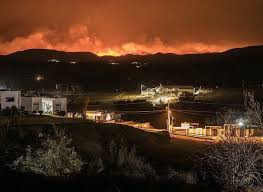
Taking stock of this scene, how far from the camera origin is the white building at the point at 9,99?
203 feet

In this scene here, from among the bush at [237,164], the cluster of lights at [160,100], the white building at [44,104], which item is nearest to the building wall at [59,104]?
the white building at [44,104]

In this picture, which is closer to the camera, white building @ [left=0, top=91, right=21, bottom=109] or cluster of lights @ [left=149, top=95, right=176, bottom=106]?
white building @ [left=0, top=91, right=21, bottom=109]

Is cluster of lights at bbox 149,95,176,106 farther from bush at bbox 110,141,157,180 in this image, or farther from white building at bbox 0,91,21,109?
bush at bbox 110,141,157,180

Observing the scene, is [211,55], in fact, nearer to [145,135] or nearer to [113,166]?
[145,135]

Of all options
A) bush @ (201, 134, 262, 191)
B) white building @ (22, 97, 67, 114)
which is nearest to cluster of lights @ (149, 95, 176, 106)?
white building @ (22, 97, 67, 114)

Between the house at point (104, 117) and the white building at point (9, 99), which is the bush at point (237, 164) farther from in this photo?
the white building at point (9, 99)

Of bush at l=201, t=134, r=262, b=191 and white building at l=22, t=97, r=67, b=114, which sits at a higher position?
white building at l=22, t=97, r=67, b=114

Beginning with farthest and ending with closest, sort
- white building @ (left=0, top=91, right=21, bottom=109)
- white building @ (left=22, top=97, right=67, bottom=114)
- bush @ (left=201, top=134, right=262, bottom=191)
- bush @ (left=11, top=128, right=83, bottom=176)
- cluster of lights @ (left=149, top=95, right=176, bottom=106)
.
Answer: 1. cluster of lights @ (left=149, top=95, right=176, bottom=106)
2. white building @ (left=22, top=97, right=67, bottom=114)
3. white building @ (left=0, top=91, right=21, bottom=109)
4. bush @ (left=11, top=128, right=83, bottom=176)
5. bush @ (left=201, top=134, right=262, bottom=191)

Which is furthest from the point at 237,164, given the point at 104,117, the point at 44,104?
the point at 44,104

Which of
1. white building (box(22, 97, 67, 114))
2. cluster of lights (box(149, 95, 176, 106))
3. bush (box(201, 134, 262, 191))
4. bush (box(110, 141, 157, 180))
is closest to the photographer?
bush (box(201, 134, 262, 191))

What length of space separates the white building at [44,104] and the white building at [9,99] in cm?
221

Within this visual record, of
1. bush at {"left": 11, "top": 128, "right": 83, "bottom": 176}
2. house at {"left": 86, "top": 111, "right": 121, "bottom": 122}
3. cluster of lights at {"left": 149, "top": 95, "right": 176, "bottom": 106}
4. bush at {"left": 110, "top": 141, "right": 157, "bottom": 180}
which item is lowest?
bush at {"left": 110, "top": 141, "right": 157, "bottom": 180}

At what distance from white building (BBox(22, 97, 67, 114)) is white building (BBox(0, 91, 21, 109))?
2207 millimetres

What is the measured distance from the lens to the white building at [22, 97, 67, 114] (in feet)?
215
